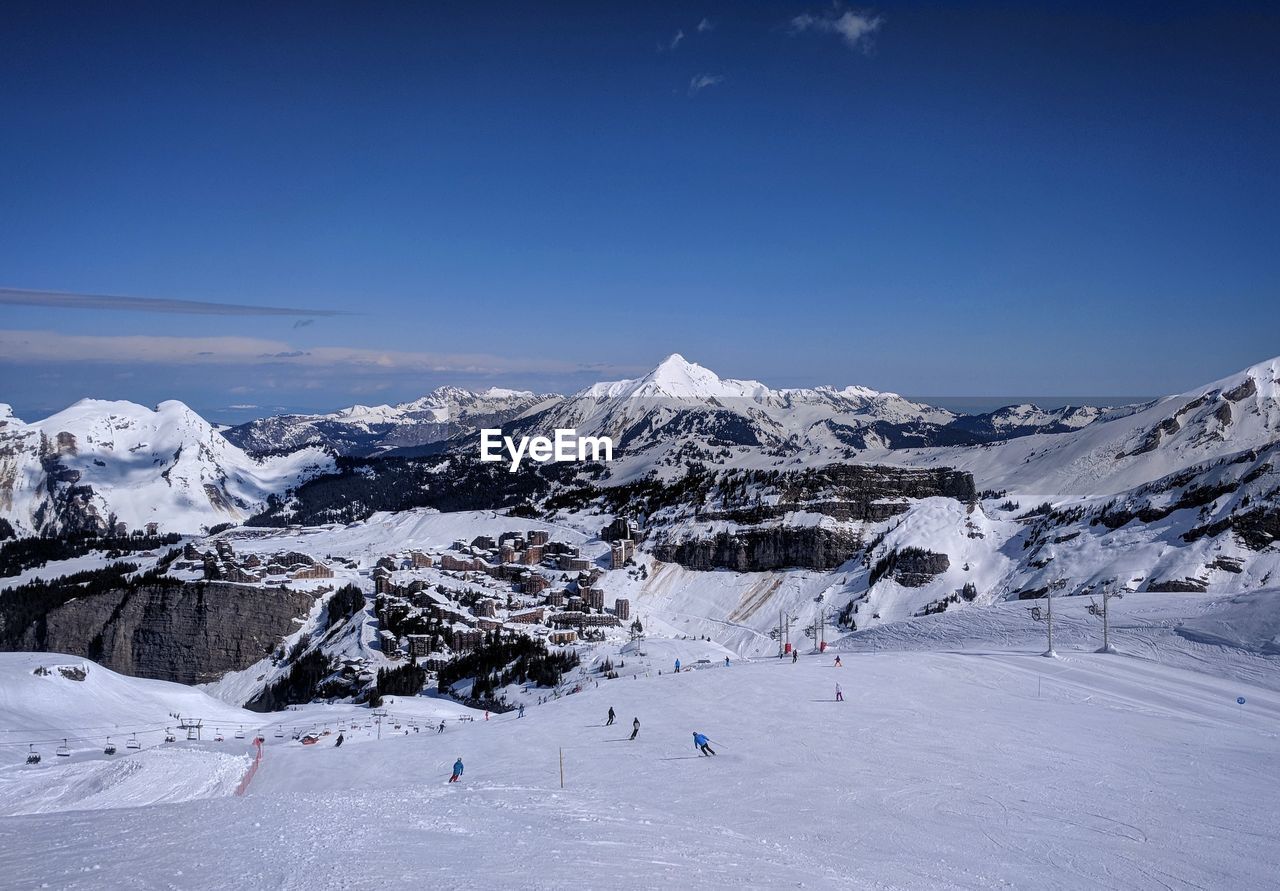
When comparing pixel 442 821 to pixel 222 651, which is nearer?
pixel 442 821

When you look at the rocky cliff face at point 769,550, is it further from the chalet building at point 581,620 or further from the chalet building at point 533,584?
the chalet building at point 581,620

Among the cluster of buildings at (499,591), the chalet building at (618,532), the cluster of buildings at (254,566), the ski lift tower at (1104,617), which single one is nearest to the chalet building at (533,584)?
the cluster of buildings at (499,591)

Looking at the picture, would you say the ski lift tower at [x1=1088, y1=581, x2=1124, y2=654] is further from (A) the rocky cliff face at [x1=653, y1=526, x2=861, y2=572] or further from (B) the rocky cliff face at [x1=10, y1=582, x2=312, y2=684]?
(B) the rocky cliff face at [x1=10, y1=582, x2=312, y2=684]

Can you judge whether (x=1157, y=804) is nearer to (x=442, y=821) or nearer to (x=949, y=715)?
(x=949, y=715)

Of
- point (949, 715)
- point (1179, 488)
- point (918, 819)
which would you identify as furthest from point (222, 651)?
point (1179, 488)

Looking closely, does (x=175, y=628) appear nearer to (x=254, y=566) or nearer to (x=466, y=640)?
(x=254, y=566)

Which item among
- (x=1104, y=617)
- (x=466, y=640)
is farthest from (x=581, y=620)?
(x=1104, y=617)
